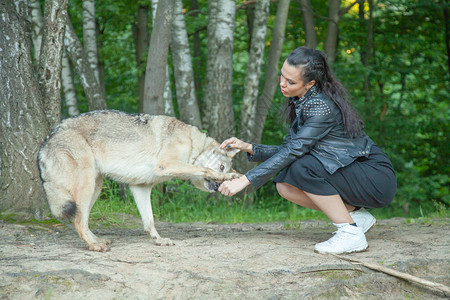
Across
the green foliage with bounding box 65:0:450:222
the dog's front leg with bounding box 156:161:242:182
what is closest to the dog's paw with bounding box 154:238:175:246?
the dog's front leg with bounding box 156:161:242:182

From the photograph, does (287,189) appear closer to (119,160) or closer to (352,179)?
(352,179)

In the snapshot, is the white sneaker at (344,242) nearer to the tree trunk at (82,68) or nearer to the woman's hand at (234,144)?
the woman's hand at (234,144)

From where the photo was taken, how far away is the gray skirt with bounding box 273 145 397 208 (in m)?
3.95

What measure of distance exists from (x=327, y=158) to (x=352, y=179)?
1.03 feet

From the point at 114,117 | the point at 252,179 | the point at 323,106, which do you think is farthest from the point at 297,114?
the point at 114,117

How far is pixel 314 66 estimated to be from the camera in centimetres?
395

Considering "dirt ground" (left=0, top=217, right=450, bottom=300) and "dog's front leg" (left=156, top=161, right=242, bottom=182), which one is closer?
"dirt ground" (left=0, top=217, right=450, bottom=300)

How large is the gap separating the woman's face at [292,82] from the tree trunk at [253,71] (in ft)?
16.2

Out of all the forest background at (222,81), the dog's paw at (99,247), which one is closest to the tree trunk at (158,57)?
the forest background at (222,81)

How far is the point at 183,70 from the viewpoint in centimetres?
872

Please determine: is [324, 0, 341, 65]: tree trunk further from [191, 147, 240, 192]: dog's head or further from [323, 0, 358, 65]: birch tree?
[191, 147, 240, 192]: dog's head

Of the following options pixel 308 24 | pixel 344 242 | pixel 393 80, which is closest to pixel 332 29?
pixel 308 24

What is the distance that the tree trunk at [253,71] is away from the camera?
8977mm

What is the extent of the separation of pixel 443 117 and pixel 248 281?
11.9 meters
